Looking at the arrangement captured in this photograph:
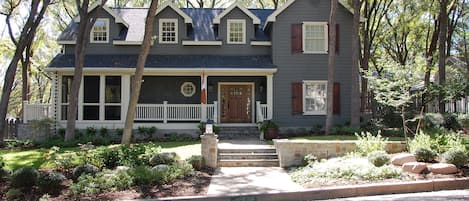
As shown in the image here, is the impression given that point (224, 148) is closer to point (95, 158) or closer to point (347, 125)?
point (95, 158)

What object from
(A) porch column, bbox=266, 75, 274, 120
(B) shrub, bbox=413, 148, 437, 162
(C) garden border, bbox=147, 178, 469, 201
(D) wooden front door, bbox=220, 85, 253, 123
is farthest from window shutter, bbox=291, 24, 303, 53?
(C) garden border, bbox=147, 178, 469, 201

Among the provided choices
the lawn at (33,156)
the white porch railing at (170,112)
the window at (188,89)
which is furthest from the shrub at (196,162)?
the window at (188,89)

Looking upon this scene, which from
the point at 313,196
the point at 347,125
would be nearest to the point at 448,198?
the point at 313,196

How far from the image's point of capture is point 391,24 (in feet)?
92.4

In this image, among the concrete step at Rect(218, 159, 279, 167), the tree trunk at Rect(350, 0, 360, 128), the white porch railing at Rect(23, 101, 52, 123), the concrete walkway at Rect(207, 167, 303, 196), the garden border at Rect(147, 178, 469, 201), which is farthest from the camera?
the white porch railing at Rect(23, 101, 52, 123)

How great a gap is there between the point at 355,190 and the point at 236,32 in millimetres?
12868

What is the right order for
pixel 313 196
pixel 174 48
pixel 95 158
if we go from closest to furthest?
1. pixel 313 196
2. pixel 95 158
3. pixel 174 48

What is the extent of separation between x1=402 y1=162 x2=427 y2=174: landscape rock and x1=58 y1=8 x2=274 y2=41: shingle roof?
11.7m

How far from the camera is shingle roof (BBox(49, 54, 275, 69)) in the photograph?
17.9 m

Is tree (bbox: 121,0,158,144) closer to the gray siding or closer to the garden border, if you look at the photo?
the garden border

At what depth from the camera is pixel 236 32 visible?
19.5 m

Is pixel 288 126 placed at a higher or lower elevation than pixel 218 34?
lower

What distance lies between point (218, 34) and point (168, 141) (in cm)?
612

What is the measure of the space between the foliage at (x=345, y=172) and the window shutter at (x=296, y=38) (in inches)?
361
